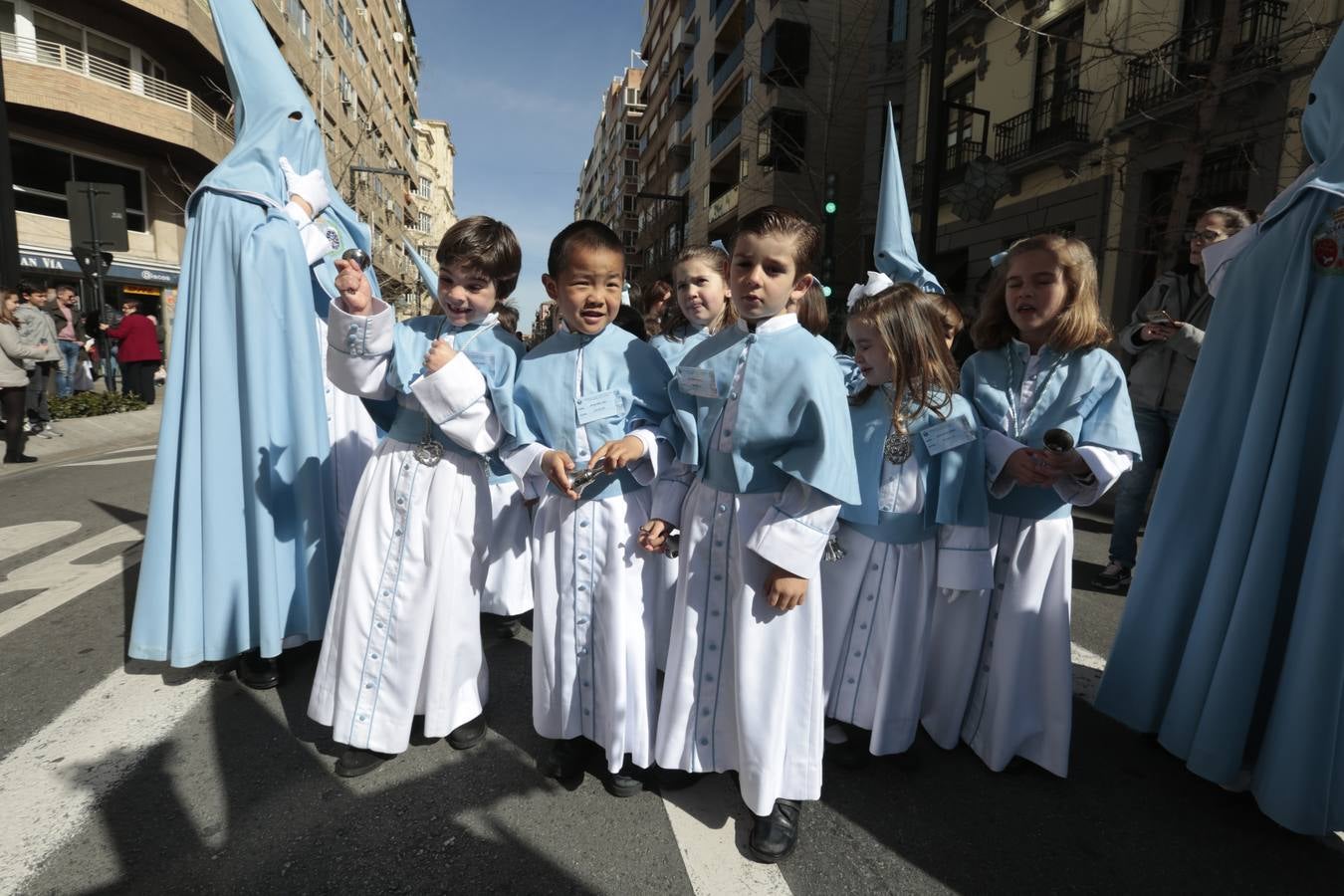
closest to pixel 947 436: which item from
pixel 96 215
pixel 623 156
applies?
pixel 96 215

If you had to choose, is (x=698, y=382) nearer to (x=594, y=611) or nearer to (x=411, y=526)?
(x=594, y=611)

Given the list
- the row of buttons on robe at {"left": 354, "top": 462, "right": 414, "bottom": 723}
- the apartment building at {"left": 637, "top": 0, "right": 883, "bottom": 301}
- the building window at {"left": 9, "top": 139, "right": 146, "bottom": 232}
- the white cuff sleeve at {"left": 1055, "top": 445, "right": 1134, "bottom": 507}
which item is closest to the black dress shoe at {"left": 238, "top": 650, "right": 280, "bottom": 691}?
the row of buttons on robe at {"left": 354, "top": 462, "right": 414, "bottom": 723}

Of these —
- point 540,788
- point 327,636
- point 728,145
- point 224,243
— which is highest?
point 728,145

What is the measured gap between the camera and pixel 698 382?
2.00 meters

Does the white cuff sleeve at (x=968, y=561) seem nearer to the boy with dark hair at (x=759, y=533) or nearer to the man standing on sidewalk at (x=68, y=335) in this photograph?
the boy with dark hair at (x=759, y=533)

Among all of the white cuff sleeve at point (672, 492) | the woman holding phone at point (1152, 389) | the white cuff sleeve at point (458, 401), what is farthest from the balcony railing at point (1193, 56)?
the white cuff sleeve at point (458, 401)

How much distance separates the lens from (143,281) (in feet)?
60.8

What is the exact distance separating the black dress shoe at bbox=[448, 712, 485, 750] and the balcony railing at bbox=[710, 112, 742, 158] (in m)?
24.8

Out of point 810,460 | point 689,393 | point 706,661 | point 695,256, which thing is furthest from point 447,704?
point 695,256

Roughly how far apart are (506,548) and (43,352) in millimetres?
7798

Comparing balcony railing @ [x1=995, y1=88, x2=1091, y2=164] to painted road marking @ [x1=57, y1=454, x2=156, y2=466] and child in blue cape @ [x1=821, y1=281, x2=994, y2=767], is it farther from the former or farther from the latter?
painted road marking @ [x1=57, y1=454, x2=156, y2=466]

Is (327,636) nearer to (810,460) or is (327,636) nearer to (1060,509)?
(810,460)

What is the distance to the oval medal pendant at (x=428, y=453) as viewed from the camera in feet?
7.16

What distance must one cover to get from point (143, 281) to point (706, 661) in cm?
2223
